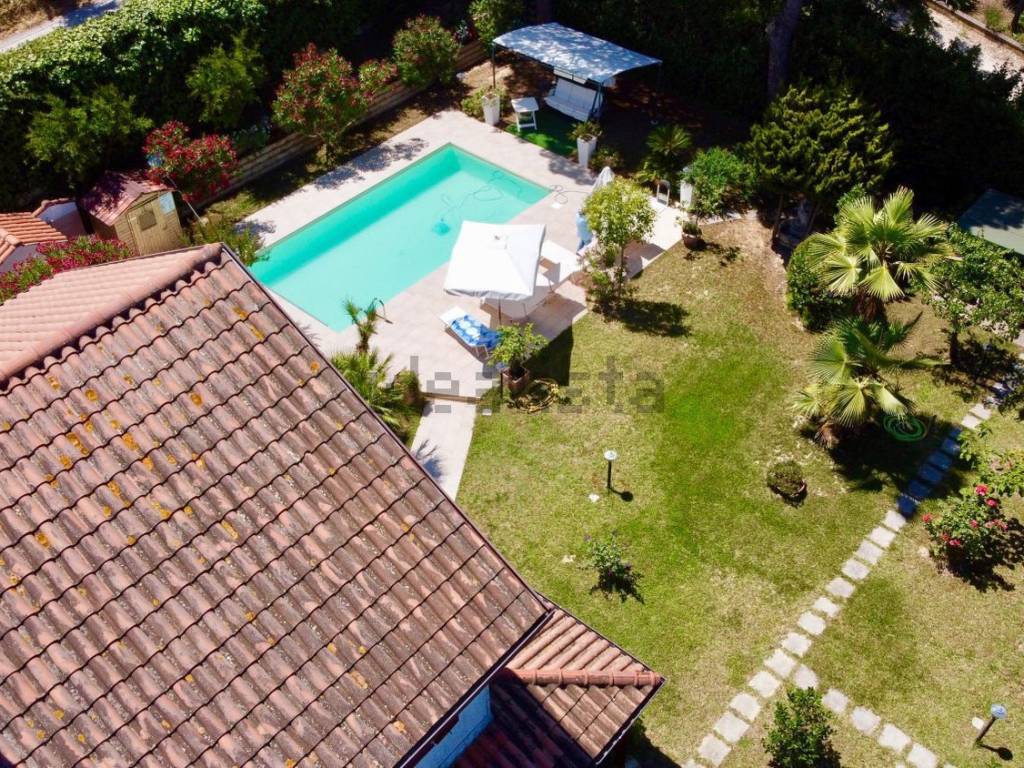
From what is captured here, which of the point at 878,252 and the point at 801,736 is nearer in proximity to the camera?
the point at 801,736

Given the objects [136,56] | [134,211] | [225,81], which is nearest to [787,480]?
[134,211]

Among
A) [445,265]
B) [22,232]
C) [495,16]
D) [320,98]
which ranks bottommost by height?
[445,265]

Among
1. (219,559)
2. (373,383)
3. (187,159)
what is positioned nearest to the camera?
(219,559)

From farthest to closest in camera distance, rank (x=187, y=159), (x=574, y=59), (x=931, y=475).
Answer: (x=574, y=59), (x=187, y=159), (x=931, y=475)

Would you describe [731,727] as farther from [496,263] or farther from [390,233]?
[390,233]

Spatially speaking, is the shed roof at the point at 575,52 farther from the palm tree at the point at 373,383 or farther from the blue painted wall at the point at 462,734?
the blue painted wall at the point at 462,734

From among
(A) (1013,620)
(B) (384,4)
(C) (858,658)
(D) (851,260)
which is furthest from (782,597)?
(B) (384,4)

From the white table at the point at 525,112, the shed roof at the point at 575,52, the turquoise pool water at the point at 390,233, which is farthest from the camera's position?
the white table at the point at 525,112

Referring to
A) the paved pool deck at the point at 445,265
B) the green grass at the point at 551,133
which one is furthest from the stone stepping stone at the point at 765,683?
the green grass at the point at 551,133
